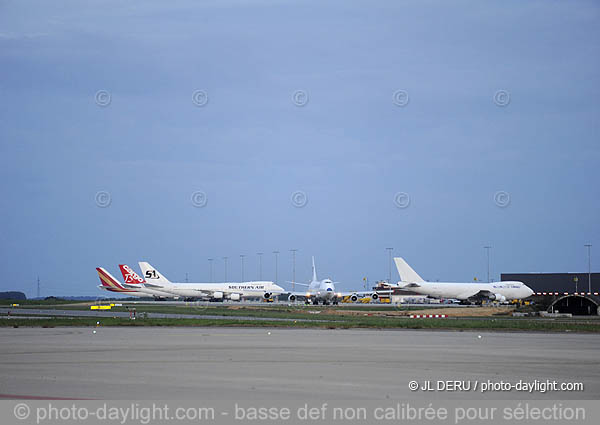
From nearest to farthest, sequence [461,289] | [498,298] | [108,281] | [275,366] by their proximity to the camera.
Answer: [275,366] → [498,298] → [461,289] → [108,281]

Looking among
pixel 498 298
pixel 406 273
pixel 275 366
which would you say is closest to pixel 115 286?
pixel 406 273

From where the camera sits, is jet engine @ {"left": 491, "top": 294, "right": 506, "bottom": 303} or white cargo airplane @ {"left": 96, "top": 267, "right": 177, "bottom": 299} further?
white cargo airplane @ {"left": 96, "top": 267, "right": 177, "bottom": 299}

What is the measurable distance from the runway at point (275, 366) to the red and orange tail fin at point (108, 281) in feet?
360

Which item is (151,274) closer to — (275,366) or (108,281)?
(108,281)

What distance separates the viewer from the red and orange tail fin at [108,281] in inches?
5463

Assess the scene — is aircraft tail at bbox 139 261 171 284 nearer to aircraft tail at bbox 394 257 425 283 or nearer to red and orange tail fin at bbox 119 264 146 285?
red and orange tail fin at bbox 119 264 146 285

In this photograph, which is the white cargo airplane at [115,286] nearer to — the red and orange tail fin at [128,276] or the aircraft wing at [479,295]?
the red and orange tail fin at [128,276]

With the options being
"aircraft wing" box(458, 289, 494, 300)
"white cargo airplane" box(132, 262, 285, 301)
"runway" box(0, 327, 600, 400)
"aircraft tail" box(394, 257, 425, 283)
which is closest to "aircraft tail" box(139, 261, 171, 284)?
"white cargo airplane" box(132, 262, 285, 301)

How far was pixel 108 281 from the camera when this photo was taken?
456 ft

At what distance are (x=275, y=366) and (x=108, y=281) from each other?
4920 inches

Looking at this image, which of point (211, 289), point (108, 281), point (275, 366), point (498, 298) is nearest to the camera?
point (275, 366)

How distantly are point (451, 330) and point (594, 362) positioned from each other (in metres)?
20.0

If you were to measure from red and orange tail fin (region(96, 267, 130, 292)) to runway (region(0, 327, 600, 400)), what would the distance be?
109796mm

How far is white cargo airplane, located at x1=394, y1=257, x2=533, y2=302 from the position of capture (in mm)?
111375
